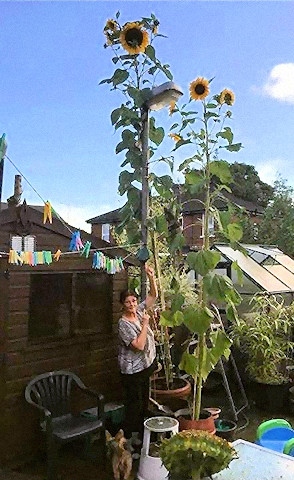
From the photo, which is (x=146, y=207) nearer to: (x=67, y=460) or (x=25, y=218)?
(x=25, y=218)

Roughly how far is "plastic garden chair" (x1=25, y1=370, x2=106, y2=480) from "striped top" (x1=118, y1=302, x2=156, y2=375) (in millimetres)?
356

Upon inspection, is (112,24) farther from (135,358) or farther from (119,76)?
(135,358)

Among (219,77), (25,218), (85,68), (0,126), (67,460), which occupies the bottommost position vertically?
(67,460)

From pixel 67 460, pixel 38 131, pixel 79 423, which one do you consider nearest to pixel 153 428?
pixel 79 423

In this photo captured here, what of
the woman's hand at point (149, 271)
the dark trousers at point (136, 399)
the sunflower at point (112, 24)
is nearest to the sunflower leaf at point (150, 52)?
the sunflower at point (112, 24)

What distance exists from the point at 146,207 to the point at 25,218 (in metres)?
1.08

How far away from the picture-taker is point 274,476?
2307mm

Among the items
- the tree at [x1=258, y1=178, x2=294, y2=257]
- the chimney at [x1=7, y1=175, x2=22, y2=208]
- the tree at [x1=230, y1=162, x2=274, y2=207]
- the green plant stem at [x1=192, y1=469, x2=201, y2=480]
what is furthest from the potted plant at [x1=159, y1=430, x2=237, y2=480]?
the tree at [x1=230, y1=162, x2=274, y2=207]

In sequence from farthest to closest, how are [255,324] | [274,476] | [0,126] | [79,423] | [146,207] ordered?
[255,324]
[146,207]
[79,423]
[0,126]
[274,476]

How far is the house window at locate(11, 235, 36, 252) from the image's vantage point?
3.93 meters

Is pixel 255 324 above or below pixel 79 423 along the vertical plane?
above

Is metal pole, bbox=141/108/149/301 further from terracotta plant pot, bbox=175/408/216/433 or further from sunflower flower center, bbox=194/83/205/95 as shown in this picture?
terracotta plant pot, bbox=175/408/216/433

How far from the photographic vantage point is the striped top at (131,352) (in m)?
4.09

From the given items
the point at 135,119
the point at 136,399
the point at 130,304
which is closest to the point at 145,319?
the point at 130,304
